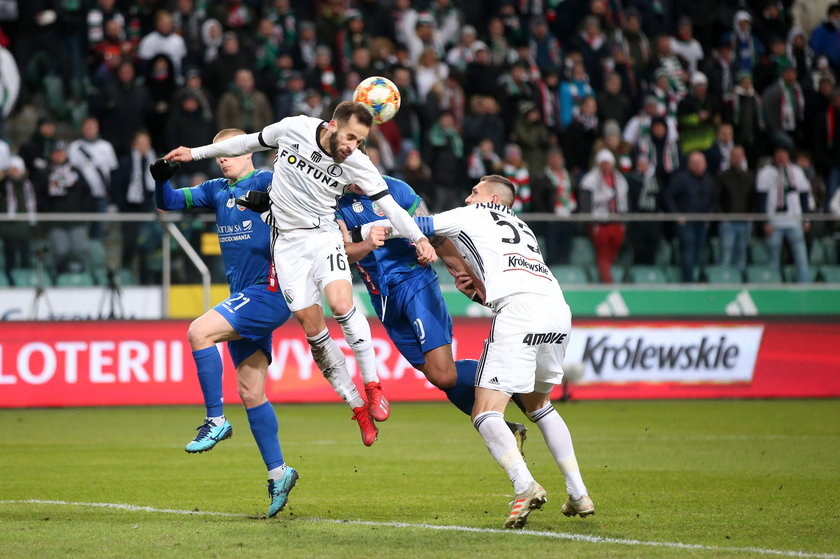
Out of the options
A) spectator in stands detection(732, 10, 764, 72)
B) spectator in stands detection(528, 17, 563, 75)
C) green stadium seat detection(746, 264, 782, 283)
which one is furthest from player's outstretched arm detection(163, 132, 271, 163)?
spectator in stands detection(732, 10, 764, 72)

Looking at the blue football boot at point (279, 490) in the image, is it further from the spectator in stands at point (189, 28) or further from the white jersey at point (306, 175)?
the spectator in stands at point (189, 28)

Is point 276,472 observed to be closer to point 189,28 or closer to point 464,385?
point 464,385

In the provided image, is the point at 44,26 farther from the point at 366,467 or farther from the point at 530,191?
the point at 366,467

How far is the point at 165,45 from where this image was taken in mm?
20078

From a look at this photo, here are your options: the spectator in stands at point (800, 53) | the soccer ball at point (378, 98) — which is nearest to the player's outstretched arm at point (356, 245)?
the soccer ball at point (378, 98)

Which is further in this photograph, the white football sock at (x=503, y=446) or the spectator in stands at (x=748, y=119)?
the spectator in stands at (x=748, y=119)

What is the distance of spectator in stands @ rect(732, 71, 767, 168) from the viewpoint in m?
22.3

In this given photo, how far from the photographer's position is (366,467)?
1123 centimetres

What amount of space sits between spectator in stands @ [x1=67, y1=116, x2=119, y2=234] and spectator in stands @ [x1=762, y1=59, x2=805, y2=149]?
11.6 m

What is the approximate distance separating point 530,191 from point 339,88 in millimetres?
3712

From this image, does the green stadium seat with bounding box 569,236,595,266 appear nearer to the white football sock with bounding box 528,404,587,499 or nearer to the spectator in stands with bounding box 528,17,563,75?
the spectator in stands with bounding box 528,17,563,75

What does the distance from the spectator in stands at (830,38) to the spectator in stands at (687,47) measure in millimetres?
2315

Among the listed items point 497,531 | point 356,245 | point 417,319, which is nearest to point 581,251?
point 417,319

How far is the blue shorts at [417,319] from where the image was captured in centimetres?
920
